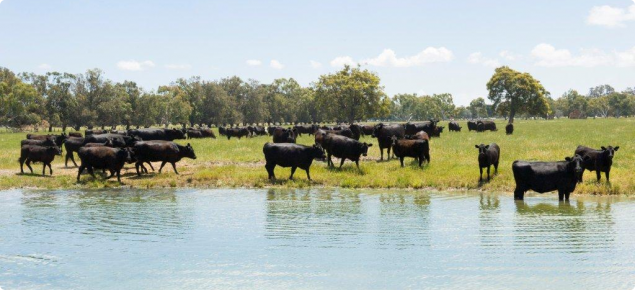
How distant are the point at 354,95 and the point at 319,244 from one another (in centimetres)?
7782

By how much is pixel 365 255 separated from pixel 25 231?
7.27m

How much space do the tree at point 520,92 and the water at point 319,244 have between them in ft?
279

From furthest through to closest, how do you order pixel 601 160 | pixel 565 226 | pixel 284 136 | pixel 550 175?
1. pixel 284 136
2. pixel 601 160
3. pixel 550 175
4. pixel 565 226

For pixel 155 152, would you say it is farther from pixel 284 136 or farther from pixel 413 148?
pixel 284 136

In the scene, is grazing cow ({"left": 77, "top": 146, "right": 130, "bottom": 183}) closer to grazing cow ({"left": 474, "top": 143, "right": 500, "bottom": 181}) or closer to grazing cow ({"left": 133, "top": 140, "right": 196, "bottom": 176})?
grazing cow ({"left": 133, "top": 140, "right": 196, "bottom": 176})

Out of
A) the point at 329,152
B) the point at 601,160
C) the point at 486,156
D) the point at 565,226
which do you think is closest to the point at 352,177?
the point at 329,152

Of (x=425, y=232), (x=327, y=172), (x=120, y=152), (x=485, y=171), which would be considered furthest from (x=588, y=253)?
(x=120, y=152)

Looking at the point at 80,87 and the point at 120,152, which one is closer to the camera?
the point at 120,152

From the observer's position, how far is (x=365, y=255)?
31.3 ft

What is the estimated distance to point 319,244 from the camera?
1035cm

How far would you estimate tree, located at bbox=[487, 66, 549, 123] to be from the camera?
9575 cm

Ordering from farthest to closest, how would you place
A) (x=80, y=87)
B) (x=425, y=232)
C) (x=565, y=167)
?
(x=80, y=87)
(x=565, y=167)
(x=425, y=232)

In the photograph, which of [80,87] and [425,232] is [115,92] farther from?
[425,232]

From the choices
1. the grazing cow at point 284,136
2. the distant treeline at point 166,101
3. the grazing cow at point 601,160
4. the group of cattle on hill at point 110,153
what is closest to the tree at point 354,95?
the distant treeline at point 166,101
